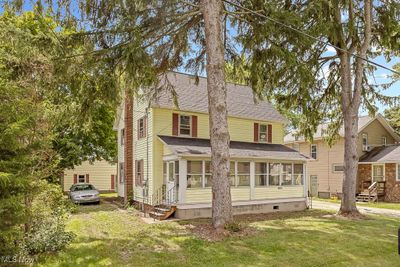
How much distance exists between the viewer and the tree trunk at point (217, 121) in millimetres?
10594

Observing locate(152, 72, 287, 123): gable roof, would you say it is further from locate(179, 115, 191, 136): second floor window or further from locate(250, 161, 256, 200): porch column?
locate(250, 161, 256, 200): porch column

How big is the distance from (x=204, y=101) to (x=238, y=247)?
38.2 feet

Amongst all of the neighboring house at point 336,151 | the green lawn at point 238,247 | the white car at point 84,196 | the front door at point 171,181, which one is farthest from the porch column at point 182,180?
the neighboring house at point 336,151

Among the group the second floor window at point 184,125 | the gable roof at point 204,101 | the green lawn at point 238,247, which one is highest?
the gable roof at point 204,101

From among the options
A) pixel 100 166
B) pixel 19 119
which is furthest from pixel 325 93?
pixel 100 166

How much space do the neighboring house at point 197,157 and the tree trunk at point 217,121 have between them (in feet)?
14.1

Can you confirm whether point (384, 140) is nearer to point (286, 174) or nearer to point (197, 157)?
point (286, 174)

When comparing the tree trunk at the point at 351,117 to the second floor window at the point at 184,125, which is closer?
the tree trunk at the point at 351,117

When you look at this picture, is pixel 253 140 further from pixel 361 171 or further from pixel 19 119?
pixel 19 119

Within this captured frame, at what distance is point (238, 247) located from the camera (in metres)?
9.08

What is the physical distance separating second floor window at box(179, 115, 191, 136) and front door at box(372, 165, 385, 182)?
54.7 feet

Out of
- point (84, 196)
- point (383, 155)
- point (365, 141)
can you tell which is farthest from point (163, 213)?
point (365, 141)

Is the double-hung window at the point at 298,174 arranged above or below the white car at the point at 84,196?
above

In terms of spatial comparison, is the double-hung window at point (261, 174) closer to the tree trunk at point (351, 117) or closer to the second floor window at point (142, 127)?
the tree trunk at point (351, 117)
